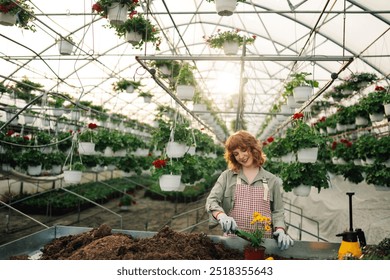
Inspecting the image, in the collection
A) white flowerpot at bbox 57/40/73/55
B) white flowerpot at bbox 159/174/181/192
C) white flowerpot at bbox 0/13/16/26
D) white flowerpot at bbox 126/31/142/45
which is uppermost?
white flowerpot at bbox 57/40/73/55

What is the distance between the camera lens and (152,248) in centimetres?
172

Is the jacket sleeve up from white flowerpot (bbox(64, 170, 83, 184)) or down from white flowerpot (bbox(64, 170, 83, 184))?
up

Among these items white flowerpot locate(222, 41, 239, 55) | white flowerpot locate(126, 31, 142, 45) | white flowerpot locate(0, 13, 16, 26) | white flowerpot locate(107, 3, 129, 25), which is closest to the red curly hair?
white flowerpot locate(107, 3, 129, 25)

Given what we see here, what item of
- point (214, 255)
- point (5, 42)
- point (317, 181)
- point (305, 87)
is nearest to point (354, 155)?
point (317, 181)

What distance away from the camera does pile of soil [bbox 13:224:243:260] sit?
5.44 feet

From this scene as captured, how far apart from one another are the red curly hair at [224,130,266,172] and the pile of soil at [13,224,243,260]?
24.7 inches

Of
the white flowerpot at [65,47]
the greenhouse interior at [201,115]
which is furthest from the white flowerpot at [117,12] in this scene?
the white flowerpot at [65,47]

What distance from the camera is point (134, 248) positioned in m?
1.70

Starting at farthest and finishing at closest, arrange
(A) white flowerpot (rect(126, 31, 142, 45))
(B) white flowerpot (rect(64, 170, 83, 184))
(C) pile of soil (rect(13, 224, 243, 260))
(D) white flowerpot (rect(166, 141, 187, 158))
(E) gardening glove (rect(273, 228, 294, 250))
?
1. (B) white flowerpot (rect(64, 170, 83, 184))
2. (A) white flowerpot (rect(126, 31, 142, 45))
3. (D) white flowerpot (rect(166, 141, 187, 158))
4. (E) gardening glove (rect(273, 228, 294, 250))
5. (C) pile of soil (rect(13, 224, 243, 260))

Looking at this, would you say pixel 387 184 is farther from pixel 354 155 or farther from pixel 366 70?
pixel 366 70

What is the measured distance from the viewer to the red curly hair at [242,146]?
2.23m

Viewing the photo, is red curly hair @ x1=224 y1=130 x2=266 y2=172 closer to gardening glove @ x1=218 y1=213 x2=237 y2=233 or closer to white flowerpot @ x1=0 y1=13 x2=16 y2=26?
gardening glove @ x1=218 y1=213 x2=237 y2=233

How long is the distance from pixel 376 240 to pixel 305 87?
187 cm

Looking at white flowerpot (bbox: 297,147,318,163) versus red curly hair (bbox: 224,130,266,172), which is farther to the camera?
white flowerpot (bbox: 297,147,318,163)
